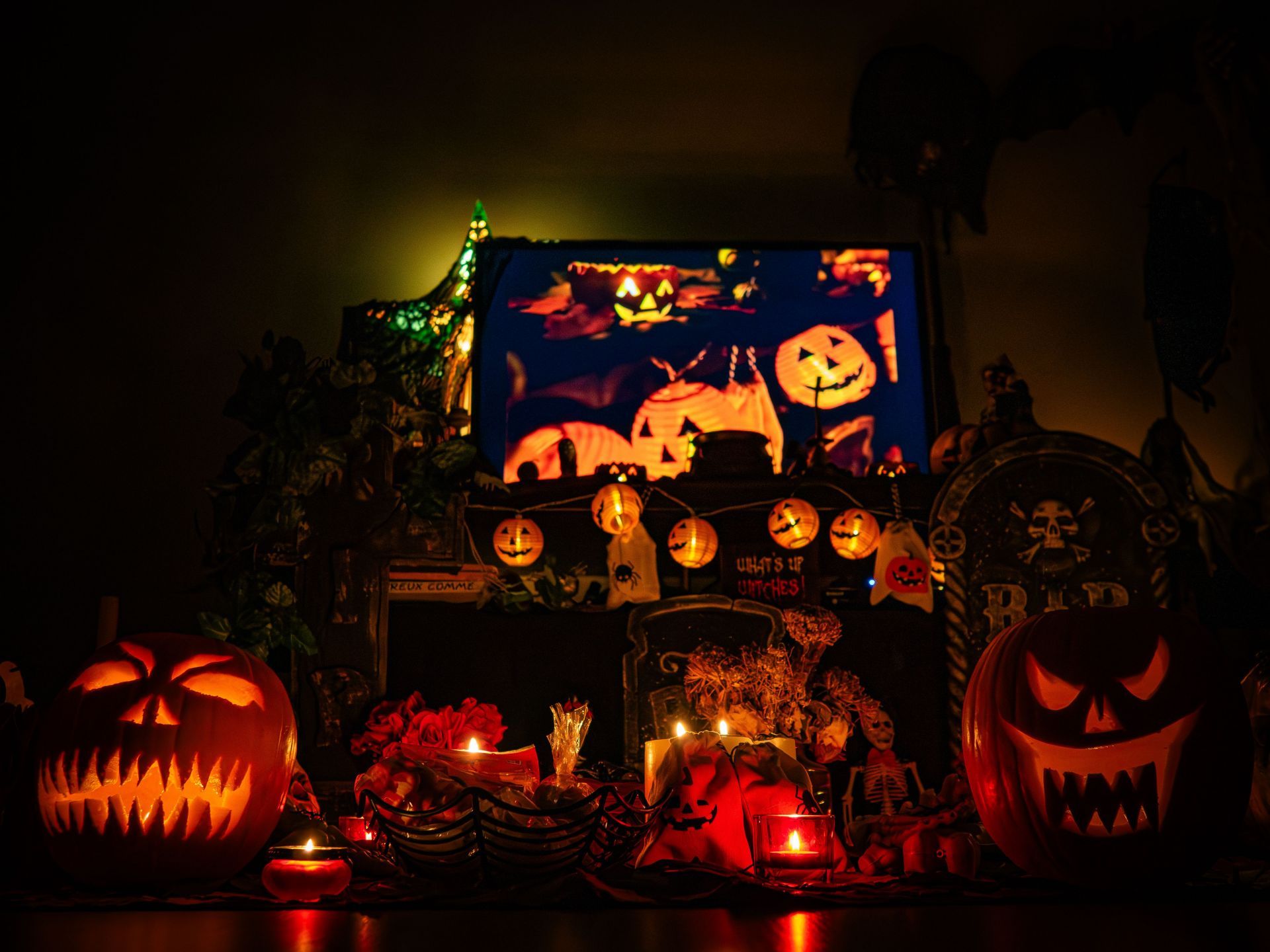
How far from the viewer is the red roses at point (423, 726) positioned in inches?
87.7

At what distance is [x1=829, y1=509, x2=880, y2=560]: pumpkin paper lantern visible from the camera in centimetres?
283

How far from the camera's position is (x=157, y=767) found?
1519mm

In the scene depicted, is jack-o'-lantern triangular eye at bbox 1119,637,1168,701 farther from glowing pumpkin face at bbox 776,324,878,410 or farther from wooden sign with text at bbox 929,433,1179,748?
glowing pumpkin face at bbox 776,324,878,410

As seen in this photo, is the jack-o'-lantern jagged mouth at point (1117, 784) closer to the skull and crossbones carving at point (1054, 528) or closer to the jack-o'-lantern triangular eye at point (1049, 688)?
the jack-o'-lantern triangular eye at point (1049, 688)

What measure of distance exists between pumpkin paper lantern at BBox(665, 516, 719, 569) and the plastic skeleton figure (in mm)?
615

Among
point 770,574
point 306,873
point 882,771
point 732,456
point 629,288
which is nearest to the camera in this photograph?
point 306,873

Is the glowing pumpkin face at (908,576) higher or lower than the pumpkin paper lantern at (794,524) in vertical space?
lower

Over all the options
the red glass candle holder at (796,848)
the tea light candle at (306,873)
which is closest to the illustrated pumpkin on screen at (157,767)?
the tea light candle at (306,873)

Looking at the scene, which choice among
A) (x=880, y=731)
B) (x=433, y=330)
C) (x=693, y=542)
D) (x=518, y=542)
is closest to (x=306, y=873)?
(x=518, y=542)

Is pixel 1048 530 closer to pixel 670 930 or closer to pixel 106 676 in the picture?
pixel 670 930

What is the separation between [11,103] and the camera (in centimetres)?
351

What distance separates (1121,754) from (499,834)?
0.89 meters

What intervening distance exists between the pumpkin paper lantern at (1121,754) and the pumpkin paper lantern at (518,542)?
5.01 ft

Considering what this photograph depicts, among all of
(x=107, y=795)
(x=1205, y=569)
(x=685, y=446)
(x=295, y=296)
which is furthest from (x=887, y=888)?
(x=295, y=296)
